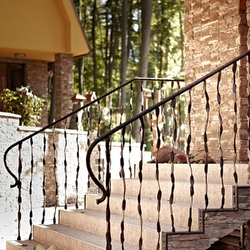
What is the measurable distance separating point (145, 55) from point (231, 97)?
33.1ft

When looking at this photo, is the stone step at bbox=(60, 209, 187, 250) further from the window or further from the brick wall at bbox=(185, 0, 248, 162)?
the window

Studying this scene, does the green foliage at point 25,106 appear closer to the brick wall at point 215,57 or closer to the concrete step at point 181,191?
the brick wall at point 215,57

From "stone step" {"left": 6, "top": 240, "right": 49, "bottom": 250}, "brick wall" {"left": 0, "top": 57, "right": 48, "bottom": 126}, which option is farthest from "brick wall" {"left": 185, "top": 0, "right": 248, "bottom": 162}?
"brick wall" {"left": 0, "top": 57, "right": 48, "bottom": 126}

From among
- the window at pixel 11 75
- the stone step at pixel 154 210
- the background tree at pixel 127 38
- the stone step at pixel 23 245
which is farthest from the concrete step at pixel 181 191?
the background tree at pixel 127 38

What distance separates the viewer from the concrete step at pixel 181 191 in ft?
18.6

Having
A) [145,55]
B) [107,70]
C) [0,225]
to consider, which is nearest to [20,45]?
[145,55]

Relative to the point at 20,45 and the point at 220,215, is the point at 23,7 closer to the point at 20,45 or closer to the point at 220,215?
the point at 20,45

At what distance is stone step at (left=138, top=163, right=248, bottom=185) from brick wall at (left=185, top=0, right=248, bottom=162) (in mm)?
1033

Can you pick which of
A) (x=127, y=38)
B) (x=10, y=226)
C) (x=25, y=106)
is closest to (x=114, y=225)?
(x=10, y=226)

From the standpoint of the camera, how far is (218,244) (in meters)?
6.74

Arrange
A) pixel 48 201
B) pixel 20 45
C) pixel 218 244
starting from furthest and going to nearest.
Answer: pixel 20 45 < pixel 48 201 < pixel 218 244

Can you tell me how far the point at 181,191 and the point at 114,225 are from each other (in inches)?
31.2

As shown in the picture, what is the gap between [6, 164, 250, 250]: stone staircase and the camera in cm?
534

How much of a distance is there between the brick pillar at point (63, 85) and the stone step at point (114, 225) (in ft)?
26.5
